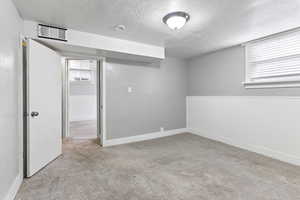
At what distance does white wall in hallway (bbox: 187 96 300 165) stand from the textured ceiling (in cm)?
138

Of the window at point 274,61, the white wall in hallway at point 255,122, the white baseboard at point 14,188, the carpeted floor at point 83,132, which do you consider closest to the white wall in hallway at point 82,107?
the carpeted floor at point 83,132

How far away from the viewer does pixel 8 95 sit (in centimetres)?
162

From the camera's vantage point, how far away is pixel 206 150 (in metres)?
3.19

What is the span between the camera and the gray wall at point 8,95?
145 cm

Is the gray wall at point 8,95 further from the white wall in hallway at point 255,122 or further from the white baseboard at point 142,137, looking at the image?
the white wall in hallway at point 255,122

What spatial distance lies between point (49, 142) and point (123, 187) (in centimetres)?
162

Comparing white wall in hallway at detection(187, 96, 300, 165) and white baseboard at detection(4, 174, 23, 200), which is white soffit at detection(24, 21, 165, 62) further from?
white wall in hallway at detection(187, 96, 300, 165)

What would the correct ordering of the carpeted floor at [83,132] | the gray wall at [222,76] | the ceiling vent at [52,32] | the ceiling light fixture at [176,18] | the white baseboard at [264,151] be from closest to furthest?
the ceiling light fixture at [176,18], the ceiling vent at [52,32], the white baseboard at [264,151], the gray wall at [222,76], the carpeted floor at [83,132]

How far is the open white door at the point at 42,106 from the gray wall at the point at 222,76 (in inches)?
145

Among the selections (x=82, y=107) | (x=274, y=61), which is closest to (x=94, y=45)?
(x=274, y=61)

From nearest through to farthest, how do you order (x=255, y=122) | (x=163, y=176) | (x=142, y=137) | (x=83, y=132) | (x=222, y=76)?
(x=163, y=176) → (x=255, y=122) → (x=222, y=76) → (x=142, y=137) → (x=83, y=132)

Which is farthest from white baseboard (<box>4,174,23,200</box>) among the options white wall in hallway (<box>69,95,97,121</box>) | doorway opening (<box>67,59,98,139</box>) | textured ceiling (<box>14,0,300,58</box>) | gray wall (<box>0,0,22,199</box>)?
white wall in hallway (<box>69,95,97,121</box>)

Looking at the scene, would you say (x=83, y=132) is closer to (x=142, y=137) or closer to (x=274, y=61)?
(x=142, y=137)

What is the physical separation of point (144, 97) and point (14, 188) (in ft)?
9.72
